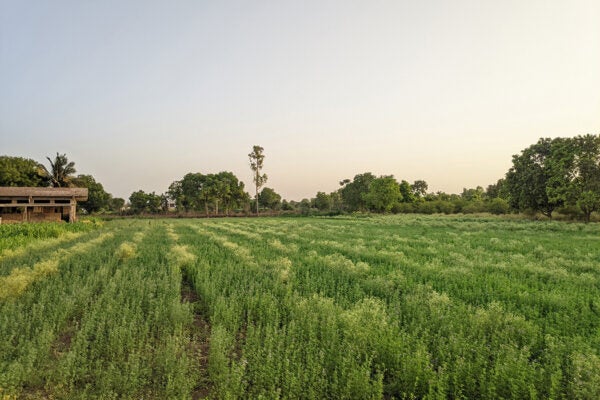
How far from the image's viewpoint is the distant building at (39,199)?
34938mm

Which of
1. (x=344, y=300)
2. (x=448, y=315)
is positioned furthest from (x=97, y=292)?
(x=448, y=315)

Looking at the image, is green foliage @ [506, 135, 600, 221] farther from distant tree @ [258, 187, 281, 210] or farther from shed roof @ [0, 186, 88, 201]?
distant tree @ [258, 187, 281, 210]

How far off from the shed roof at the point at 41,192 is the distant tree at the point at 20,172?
29528 millimetres

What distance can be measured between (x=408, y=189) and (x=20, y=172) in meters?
99.6

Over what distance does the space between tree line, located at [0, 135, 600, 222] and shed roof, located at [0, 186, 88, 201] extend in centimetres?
2758

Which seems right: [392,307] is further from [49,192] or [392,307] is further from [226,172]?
[226,172]

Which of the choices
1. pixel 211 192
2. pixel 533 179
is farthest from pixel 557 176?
pixel 211 192

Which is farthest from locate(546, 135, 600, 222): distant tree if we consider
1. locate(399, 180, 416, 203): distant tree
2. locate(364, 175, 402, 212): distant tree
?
locate(399, 180, 416, 203): distant tree

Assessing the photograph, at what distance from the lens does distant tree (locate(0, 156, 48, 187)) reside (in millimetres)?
57656

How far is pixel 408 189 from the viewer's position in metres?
105

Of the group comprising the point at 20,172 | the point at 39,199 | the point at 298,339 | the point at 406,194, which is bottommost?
the point at 298,339

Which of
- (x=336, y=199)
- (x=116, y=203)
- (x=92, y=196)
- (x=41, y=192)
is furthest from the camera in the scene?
(x=336, y=199)

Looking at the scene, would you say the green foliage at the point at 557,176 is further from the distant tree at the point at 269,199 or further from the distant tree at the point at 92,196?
the distant tree at the point at 92,196

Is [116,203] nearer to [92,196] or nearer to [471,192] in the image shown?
[92,196]
